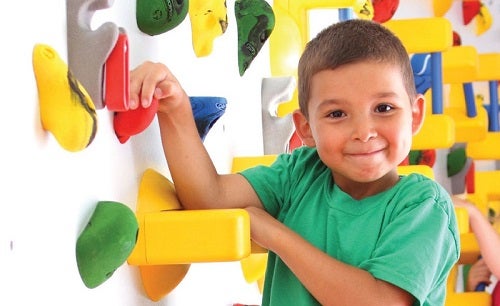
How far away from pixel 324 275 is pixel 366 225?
66 mm

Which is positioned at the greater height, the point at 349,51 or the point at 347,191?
the point at 349,51

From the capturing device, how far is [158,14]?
615 mm

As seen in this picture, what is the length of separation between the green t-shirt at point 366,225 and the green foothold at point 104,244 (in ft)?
0.66

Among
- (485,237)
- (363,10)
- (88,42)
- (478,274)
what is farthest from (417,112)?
(478,274)

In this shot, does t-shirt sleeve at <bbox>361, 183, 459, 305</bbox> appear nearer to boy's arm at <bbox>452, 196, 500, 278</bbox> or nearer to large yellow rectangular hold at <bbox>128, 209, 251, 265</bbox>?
large yellow rectangular hold at <bbox>128, 209, 251, 265</bbox>

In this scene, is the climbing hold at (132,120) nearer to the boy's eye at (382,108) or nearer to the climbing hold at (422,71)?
the boy's eye at (382,108)

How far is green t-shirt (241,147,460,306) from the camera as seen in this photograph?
0.61m

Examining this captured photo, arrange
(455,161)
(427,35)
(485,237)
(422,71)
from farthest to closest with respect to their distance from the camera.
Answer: (455,161)
(485,237)
(422,71)
(427,35)

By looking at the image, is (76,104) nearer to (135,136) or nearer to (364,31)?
(135,136)

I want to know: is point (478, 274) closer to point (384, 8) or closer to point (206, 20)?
point (384, 8)

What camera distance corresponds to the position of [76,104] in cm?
44

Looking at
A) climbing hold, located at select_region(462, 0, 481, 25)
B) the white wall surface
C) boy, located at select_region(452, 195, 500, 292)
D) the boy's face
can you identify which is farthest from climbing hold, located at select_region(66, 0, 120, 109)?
climbing hold, located at select_region(462, 0, 481, 25)

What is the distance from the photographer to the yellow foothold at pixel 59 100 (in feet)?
1.44

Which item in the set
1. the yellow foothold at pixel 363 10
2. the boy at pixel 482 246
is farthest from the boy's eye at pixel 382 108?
the boy at pixel 482 246
